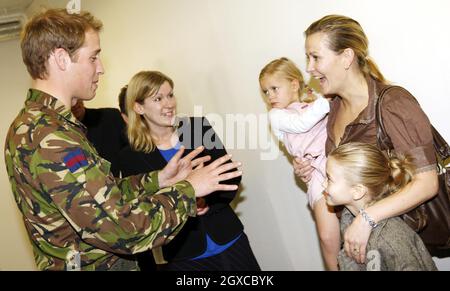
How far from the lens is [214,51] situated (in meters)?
3.17

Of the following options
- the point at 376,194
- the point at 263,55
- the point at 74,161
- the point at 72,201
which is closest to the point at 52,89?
the point at 74,161

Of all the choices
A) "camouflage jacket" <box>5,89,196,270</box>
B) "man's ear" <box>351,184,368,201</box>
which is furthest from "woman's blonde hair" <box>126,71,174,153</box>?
"man's ear" <box>351,184,368,201</box>

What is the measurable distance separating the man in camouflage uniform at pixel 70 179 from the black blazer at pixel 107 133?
1036mm

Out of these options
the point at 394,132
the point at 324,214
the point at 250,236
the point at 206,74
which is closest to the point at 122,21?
the point at 206,74

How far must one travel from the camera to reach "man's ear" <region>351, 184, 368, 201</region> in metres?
1.71

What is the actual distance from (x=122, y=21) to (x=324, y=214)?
2836 mm

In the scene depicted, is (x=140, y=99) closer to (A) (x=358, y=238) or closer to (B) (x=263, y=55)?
(B) (x=263, y=55)

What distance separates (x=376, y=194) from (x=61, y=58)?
4.34 ft

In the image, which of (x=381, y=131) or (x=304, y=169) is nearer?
(x=381, y=131)

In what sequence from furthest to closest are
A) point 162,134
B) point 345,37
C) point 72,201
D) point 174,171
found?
point 162,134 < point 174,171 < point 345,37 < point 72,201

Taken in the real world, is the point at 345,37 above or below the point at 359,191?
above

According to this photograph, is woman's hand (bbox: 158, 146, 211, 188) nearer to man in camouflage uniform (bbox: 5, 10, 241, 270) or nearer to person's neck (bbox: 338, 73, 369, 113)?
man in camouflage uniform (bbox: 5, 10, 241, 270)

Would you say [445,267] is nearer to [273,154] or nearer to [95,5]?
[273,154]

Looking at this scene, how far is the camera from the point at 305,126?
7.18ft
